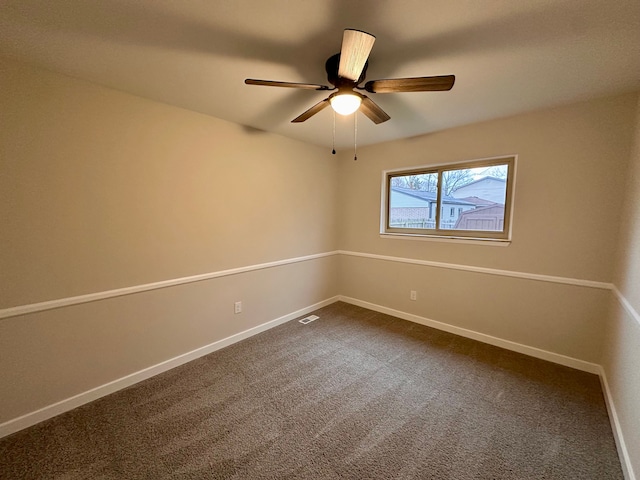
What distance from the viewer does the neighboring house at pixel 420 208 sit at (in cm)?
289

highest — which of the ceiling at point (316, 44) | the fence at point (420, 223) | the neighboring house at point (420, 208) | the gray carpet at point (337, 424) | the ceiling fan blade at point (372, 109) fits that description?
the ceiling at point (316, 44)

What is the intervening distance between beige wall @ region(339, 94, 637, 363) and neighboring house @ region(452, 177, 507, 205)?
0.18 meters

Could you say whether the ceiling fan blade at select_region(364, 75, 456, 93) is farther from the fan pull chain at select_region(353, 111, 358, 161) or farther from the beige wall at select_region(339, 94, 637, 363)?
the beige wall at select_region(339, 94, 637, 363)

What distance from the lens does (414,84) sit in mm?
1299

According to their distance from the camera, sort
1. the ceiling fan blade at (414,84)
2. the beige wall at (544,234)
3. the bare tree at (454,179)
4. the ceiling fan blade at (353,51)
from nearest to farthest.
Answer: the ceiling fan blade at (353,51) < the ceiling fan blade at (414,84) < the beige wall at (544,234) < the bare tree at (454,179)

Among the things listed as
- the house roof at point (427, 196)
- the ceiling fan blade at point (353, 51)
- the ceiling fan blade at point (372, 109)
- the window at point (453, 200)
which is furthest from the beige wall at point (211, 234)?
the ceiling fan blade at point (353, 51)

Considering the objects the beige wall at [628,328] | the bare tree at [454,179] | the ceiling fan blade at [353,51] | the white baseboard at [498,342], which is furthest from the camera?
the bare tree at [454,179]

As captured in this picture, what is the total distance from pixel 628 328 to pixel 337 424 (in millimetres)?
1913

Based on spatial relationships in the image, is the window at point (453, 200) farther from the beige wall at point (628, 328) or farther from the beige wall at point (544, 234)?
the beige wall at point (628, 328)

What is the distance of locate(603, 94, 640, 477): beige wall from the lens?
1.34 metres

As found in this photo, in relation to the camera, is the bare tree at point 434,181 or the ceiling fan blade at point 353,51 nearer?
the ceiling fan blade at point 353,51

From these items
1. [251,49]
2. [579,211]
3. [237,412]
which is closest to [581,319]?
[579,211]

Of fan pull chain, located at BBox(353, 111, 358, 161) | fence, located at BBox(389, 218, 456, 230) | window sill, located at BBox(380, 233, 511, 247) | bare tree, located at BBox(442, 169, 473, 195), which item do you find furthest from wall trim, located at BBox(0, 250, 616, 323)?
fan pull chain, located at BBox(353, 111, 358, 161)

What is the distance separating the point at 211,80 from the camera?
1720mm
